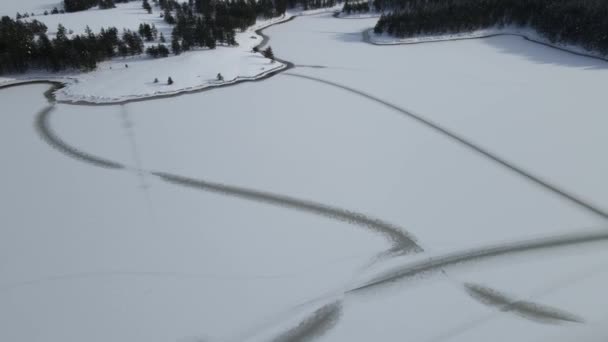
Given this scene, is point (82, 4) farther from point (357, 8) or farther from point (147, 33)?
point (357, 8)

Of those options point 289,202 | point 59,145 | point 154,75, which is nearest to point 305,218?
point 289,202

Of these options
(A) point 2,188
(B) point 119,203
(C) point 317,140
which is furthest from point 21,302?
(C) point 317,140

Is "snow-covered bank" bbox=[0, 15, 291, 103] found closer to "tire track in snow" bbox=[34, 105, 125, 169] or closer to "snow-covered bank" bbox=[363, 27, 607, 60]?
"tire track in snow" bbox=[34, 105, 125, 169]

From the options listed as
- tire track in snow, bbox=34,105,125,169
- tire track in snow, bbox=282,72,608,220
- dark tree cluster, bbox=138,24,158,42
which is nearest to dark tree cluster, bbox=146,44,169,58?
dark tree cluster, bbox=138,24,158,42

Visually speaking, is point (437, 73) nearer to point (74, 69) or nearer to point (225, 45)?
point (225, 45)

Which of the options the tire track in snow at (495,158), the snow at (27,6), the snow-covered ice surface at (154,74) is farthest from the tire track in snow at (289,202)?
the snow at (27,6)

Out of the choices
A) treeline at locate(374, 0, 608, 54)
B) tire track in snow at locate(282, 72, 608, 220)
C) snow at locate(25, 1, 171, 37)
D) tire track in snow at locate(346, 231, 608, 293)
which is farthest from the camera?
snow at locate(25, 1, 171, 37)
